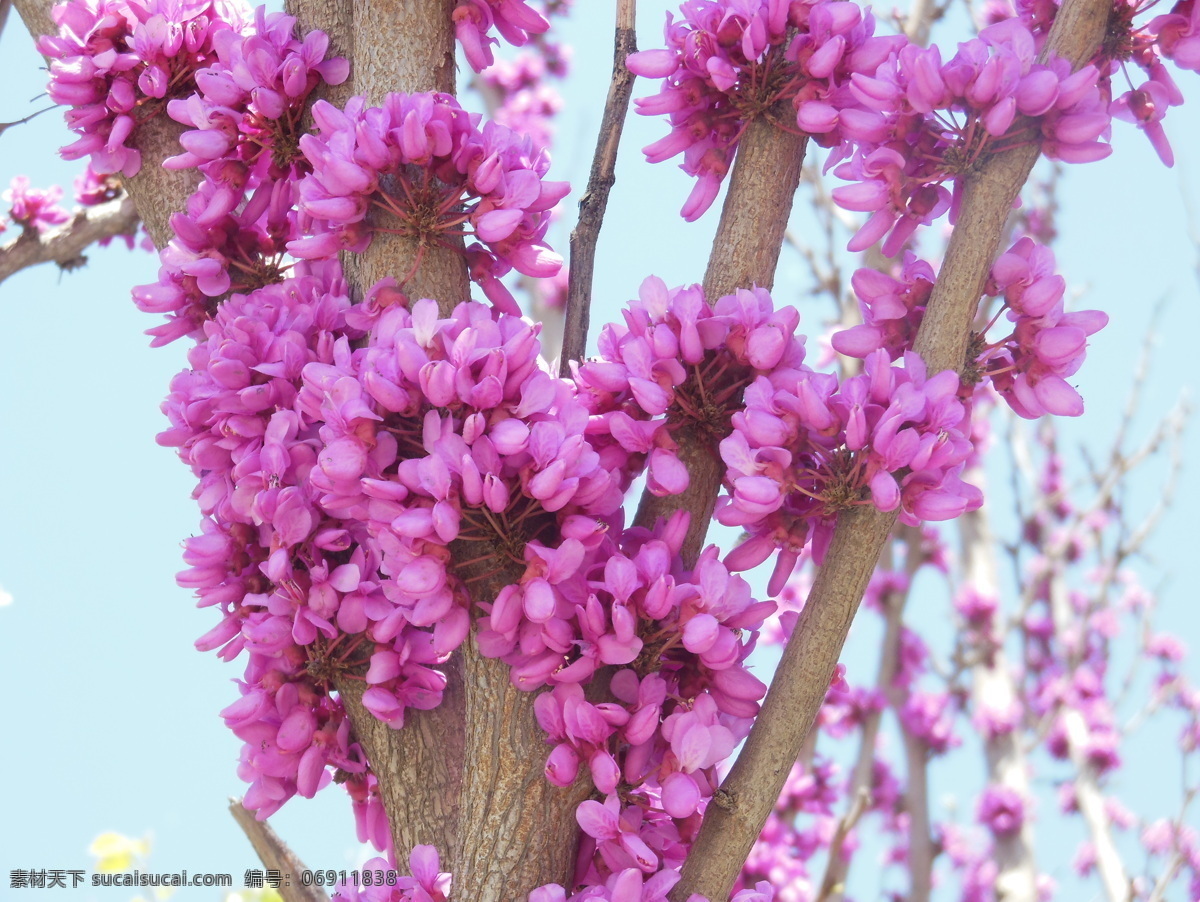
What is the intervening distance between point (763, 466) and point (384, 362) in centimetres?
53

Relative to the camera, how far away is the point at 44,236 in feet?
9.07

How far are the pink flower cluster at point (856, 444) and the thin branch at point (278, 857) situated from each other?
94 centimetres

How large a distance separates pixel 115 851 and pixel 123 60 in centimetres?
228

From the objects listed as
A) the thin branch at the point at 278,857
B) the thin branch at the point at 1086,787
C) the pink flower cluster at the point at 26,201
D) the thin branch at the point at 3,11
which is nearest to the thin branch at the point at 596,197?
the thin branch at the point at 278,857

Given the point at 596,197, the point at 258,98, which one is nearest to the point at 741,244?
the point at 596,197

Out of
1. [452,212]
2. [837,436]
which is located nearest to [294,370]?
[452,212]

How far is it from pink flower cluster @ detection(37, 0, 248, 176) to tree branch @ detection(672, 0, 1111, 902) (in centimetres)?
129

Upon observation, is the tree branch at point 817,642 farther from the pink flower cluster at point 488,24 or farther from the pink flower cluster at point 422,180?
the pink flower cluster at point 488,24

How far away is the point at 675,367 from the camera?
156 centimetres

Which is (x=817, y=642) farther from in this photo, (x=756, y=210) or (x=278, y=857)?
(x=278, y=857)

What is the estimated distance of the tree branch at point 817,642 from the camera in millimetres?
1508

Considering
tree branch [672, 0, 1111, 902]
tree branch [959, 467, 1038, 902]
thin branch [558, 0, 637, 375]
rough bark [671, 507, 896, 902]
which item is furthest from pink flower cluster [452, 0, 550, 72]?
tree branch [959, 467, 1038, 902]

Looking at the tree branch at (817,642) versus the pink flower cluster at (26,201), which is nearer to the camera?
the tree branch at (817,642)

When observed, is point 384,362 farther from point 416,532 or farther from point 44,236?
point 44,236
